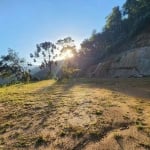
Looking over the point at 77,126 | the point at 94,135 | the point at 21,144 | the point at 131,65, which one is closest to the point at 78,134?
the point at 94,135

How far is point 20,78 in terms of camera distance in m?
52.8

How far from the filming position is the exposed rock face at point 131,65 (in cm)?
2970

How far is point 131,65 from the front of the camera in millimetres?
31844

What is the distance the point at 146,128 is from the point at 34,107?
4.87 metres

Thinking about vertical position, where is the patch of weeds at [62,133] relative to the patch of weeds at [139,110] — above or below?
below

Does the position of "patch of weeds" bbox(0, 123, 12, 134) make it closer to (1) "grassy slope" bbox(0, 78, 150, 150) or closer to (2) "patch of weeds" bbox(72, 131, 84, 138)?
(1) "grassy slope" bbox(0, 78, 150, 150)

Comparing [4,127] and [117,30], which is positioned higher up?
[117,30]

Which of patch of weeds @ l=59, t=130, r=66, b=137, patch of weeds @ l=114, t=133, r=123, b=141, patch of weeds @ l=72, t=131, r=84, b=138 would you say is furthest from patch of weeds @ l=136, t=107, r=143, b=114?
patch of weeds @ l=59, t=130, r=66, b=137

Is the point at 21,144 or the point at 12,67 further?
the point at 12,67

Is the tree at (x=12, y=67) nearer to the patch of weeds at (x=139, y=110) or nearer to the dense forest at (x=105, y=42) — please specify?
the dense forest at (x=105, y=42)

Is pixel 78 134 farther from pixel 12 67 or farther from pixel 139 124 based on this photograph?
pixel 12 67

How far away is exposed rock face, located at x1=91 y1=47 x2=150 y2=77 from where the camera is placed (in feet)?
97.5

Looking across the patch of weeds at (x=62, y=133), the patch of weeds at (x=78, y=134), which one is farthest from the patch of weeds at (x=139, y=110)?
the patch of weeds at (x=62, y=133)

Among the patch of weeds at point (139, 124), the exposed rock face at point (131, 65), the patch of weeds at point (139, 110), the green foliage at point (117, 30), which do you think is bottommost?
the patch of weeds at point (139, 124)
